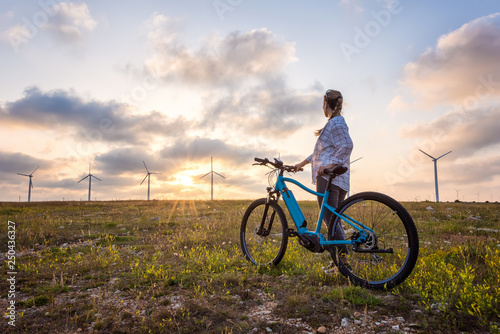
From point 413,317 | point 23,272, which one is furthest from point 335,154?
point 23,272

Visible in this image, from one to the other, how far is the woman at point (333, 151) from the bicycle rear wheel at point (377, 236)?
1.23ft

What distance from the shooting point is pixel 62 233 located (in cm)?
1095

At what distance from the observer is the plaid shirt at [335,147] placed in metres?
5.33

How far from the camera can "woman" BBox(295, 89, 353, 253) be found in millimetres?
5336

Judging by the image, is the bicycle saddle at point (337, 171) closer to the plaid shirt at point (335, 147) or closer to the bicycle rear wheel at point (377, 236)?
the plaid shirt at point (335, 147)

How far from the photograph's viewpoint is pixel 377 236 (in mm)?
4656

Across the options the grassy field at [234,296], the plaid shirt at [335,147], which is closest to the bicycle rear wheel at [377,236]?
the grassy field at [234,296]

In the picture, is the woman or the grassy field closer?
the grassy field

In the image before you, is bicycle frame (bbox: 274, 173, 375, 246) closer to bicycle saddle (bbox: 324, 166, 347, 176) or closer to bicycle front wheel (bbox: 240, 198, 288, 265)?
bicycle front wheel (bbox: 240, 198, 288, 265)

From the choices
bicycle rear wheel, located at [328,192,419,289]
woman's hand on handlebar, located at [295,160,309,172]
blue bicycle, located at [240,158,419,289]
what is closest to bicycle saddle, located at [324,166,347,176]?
blue bicycle, located at [240,158,419,289]

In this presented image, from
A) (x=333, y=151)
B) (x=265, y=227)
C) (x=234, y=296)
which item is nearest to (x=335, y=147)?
(x=333, y=151)

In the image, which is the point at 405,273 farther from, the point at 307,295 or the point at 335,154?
the point at 335,154

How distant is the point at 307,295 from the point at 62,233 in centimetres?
1017

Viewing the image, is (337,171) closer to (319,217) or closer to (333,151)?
(333,151)
